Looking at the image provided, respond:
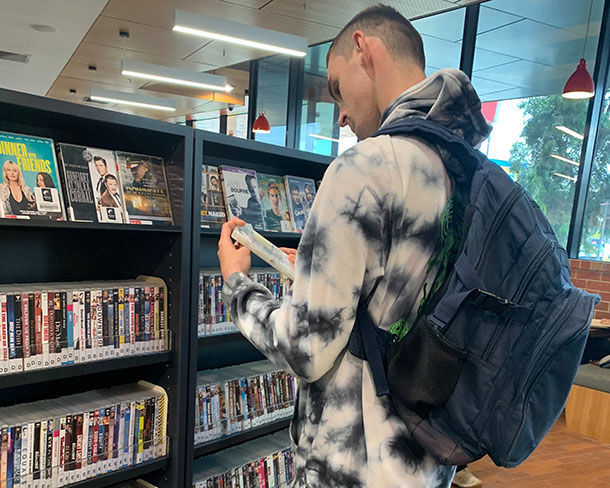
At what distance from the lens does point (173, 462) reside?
179 centimetres

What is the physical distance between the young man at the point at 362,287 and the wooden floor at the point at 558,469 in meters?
2.61

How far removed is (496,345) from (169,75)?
23.1 feet

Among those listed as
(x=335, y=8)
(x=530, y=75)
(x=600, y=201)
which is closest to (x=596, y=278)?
(x=600, y=201)

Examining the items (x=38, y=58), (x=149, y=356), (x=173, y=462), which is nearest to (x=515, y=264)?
(x=149, y=356)

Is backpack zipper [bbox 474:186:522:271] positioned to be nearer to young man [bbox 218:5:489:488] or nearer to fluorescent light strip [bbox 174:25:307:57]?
young man [bbox 218:5:489:488]

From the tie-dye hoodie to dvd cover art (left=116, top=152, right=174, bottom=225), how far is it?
92 cm

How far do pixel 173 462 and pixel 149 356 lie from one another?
1.36 feet

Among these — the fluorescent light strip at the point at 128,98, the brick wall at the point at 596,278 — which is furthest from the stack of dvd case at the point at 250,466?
the fluorescent light strip at the point at 128,98

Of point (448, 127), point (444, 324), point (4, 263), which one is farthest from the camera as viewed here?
point (4, 263)

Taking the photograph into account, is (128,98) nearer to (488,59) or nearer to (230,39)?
(230,39)

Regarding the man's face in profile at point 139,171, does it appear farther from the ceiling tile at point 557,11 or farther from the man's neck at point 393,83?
the ceiling tile at point 557,11

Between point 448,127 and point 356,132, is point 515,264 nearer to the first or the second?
point 448,127

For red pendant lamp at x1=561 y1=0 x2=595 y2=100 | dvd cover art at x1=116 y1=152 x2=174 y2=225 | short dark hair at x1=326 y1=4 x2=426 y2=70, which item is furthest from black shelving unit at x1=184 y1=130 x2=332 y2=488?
red pendant lamp at x1=561 y1=0 x2=595 y2=100

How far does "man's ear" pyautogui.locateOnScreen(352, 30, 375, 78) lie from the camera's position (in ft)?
3.48
